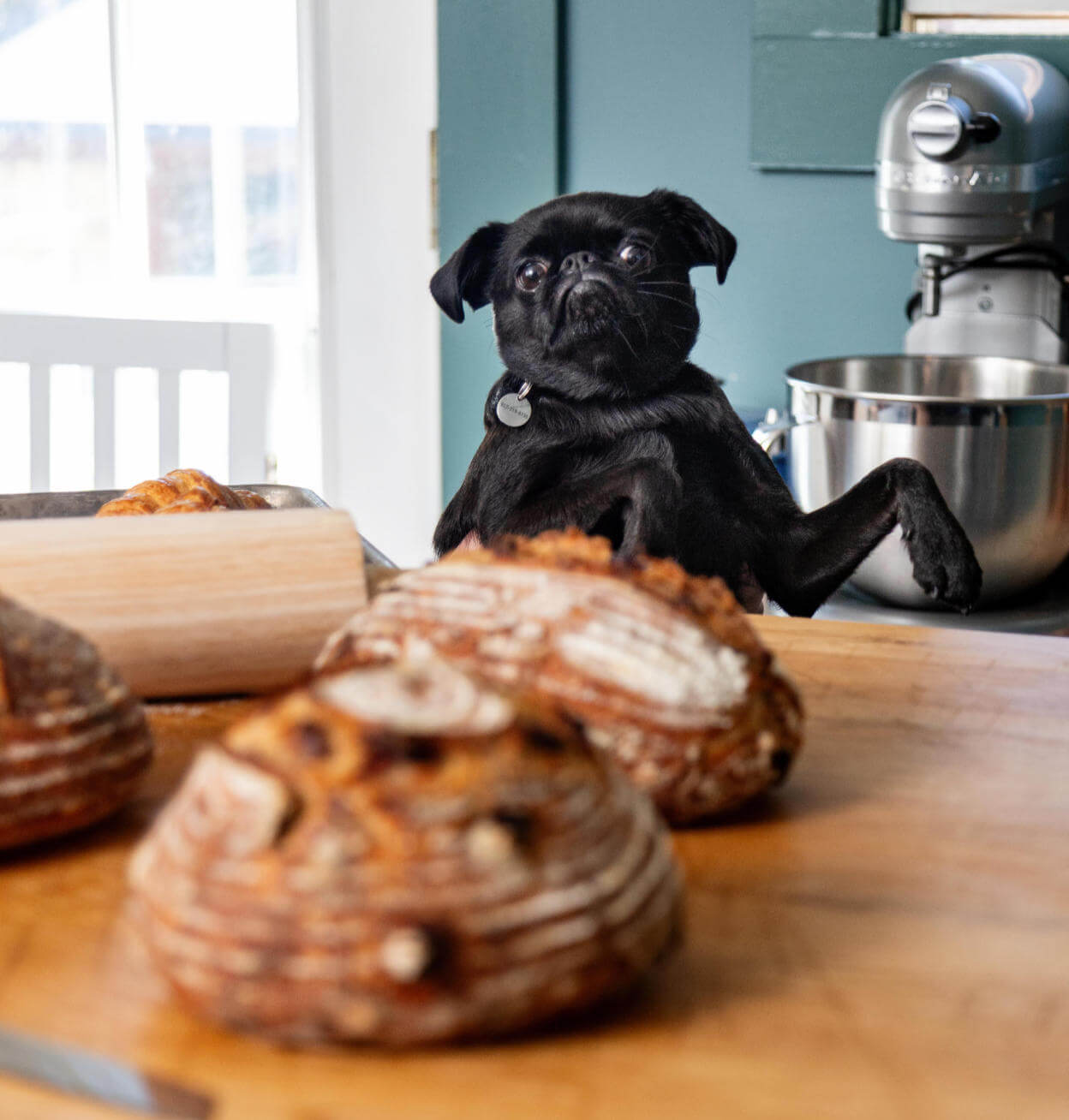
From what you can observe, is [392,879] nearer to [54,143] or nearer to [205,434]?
[205,434]

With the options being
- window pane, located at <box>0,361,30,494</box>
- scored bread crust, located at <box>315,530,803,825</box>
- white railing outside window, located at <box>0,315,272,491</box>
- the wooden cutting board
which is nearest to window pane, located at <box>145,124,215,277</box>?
window pane, located at <box>0,361,30,494</box>

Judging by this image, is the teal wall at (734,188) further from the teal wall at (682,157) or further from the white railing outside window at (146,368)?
the white railing outside window at (146,368)

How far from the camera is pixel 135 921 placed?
37cm

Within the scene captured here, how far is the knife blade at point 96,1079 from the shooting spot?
324 mm

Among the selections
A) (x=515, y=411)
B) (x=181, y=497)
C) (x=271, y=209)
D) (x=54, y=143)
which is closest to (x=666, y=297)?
(x=515, y=411)

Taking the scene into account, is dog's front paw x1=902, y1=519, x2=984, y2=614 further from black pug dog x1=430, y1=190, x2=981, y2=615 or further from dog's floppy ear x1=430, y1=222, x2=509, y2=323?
dog's floppy ear x1=430, y1=222, x2=509, y2=323

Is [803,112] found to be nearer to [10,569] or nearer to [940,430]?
[940,430]

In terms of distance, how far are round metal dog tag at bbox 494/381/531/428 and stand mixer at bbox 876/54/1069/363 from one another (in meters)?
0.61

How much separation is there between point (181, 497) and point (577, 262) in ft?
1.27

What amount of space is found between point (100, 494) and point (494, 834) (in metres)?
0.81

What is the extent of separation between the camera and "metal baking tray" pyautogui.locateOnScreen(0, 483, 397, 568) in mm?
1041

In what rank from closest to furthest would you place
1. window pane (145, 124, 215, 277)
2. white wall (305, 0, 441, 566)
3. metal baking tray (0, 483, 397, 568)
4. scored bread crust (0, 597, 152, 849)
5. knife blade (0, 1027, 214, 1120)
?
Result: 1. knife blade (0, 1027, 214, 1120)
2. scored bread crust (0, 597, 152, 849)
3. metal baking tray (0, 483, 397, 568)
4. white wall (305, 0, 441, 566)
5. window pane (145, 124, 215, 277)

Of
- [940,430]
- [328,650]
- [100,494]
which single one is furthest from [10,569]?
[940,430]

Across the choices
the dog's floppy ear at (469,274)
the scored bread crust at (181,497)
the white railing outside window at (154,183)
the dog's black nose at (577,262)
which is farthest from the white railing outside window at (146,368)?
the white railing outside window at (154,183)
